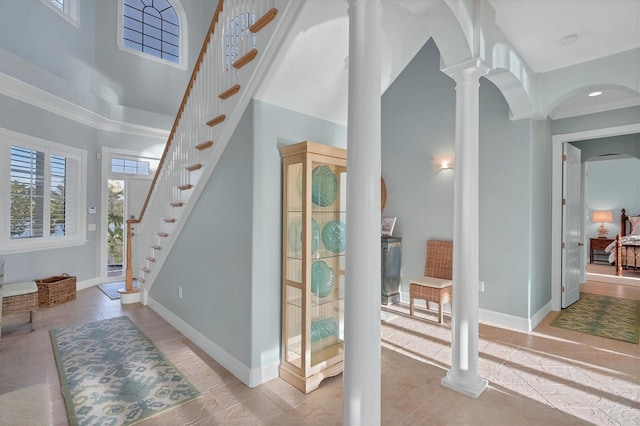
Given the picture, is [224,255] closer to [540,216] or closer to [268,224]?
[268,224]

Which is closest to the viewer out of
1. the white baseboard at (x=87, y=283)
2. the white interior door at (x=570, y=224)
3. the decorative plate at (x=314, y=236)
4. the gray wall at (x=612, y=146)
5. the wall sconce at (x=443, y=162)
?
the decorative plate at (x=314, y=236)

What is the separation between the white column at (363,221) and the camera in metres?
1.52

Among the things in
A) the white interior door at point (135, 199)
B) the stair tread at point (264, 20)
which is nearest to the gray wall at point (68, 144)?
the white interior door at point (135, 199)

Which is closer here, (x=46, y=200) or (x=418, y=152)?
(x=418, y=152)

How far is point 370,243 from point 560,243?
4.10 metres

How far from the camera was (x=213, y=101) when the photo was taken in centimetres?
289

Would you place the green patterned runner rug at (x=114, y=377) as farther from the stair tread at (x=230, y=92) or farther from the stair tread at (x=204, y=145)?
the stair tread at (x=230, y=92)

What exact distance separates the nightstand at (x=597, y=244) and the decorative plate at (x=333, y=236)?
28.7ft

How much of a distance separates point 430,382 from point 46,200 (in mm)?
5575


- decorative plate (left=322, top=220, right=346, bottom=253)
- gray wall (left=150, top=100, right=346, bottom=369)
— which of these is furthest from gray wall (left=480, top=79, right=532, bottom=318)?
decorative plate (left=322, top=220, right=346, bottom=253)

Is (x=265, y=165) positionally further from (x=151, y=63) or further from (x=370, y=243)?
(x=151, y=63)

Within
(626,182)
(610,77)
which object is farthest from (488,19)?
(626,182)

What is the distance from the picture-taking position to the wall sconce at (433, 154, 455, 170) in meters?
4.11

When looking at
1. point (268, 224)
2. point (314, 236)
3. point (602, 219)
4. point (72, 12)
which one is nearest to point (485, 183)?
point (314, 236)
